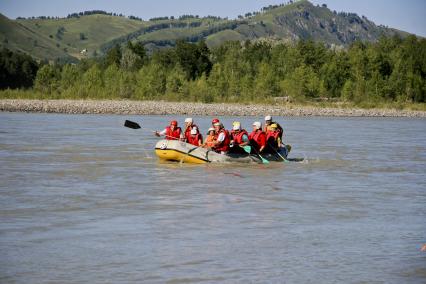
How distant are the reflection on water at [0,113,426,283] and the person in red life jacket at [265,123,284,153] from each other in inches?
23.1

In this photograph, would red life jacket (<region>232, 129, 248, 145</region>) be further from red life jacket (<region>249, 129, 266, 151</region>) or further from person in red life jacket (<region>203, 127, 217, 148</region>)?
person in red life jacket (<region>203, 127, 217, 148</region>)

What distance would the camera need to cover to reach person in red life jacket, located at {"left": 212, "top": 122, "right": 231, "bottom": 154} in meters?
23.1

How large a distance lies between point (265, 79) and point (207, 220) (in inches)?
2826

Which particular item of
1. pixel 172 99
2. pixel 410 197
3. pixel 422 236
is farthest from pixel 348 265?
pixel 172 99

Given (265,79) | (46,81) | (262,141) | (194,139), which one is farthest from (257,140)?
(46,81)

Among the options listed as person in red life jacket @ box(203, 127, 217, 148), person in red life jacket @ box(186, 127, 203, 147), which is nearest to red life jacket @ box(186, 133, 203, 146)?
person in red life jacket @ box(186, 127, 203, 147)

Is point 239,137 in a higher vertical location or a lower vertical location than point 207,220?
higher

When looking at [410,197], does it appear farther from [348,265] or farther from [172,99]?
[172,99]

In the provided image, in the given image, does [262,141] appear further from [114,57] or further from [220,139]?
[114,57]

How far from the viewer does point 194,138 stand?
2373cm

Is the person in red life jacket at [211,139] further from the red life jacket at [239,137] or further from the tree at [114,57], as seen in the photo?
the tree at [114,57]

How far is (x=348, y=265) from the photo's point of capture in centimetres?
1087

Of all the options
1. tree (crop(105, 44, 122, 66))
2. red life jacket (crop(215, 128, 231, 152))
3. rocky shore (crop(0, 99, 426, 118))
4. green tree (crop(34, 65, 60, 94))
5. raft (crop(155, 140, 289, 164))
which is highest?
tree (crop(105, 44, 122, 66))

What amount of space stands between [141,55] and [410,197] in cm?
9408
